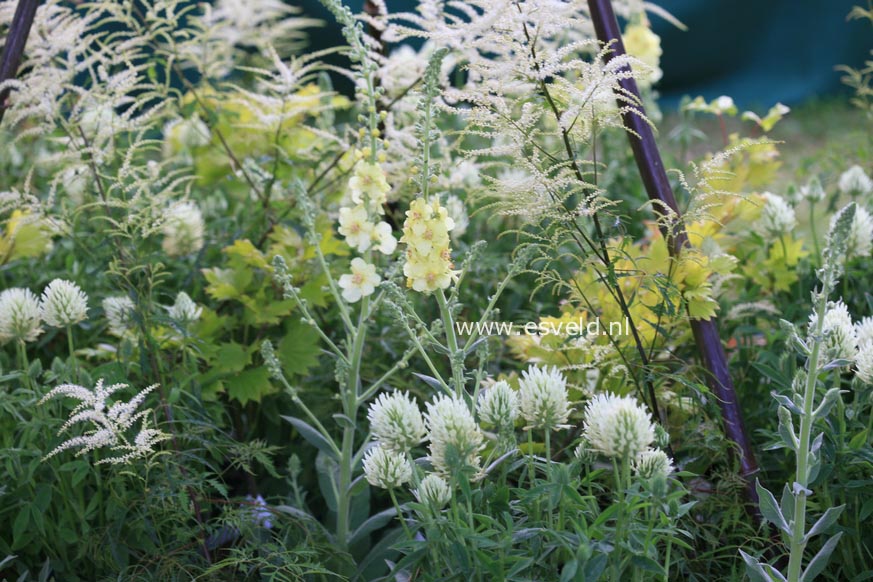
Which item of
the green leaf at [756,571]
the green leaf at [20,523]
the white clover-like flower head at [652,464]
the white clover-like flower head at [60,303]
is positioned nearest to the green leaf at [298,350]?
the white clover-like flower head at [60,303]

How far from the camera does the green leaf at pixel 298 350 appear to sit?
1.68 meters

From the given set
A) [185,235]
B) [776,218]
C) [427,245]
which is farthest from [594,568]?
[185,235]

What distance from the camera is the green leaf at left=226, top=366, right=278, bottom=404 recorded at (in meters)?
1.63

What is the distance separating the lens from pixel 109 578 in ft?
4.12

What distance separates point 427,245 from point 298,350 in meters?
0.63

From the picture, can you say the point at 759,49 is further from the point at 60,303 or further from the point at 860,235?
the point at 60,303

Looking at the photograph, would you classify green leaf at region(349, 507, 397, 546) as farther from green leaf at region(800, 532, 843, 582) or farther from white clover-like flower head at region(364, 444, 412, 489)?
green leaf at region(800, 532, 843, 582)

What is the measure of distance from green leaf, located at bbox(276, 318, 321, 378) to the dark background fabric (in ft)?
13.3

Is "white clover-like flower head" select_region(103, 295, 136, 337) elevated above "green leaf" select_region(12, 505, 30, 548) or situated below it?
above

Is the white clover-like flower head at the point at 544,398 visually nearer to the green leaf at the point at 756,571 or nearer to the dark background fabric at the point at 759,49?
the green leaf at the point at 756,571

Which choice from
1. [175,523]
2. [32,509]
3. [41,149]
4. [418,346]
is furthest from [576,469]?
[41,149]

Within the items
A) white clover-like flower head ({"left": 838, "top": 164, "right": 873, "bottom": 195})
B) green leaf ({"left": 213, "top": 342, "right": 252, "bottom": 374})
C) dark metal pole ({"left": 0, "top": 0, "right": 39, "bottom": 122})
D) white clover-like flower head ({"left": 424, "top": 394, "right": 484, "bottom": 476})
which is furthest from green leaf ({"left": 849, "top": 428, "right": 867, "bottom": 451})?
dark metal pole ({"left": 0, "top": 0, "right": 39, "bottom": 122})

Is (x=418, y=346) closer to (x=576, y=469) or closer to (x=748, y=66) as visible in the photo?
(x=576, y=469)

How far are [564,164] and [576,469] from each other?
415 millimetres
